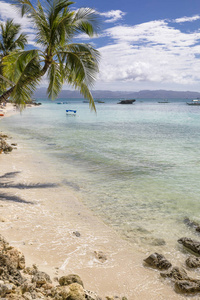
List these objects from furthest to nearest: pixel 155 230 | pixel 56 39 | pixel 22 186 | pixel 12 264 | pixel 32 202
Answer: pixel 56 39 < pixel 22 186 < pixel 32 202 < pixel 155 230 < pixel 12 264

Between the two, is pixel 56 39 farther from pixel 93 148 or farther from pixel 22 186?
pixel 93 148

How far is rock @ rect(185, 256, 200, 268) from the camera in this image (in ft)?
17.0

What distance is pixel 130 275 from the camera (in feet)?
15.9

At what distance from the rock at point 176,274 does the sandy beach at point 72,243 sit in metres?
0.18

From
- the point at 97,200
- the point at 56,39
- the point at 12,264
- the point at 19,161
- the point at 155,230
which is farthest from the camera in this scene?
the point at 19,161

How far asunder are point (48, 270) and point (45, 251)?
0.81 meters

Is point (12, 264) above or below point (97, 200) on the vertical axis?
above

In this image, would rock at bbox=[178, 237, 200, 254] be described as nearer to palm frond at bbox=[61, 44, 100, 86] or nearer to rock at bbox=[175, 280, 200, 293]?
rock at bbox=[175, 280, 200, 293]

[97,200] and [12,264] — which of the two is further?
[97,200]

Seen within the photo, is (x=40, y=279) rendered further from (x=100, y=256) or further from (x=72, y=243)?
(x=72, y=243)

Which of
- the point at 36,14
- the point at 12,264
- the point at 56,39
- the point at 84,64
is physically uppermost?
the point at 36,14

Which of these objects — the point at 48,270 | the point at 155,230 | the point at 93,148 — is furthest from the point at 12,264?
the point at 93,148

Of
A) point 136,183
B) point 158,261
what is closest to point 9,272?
point 158,261

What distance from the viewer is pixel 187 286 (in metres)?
4.47
